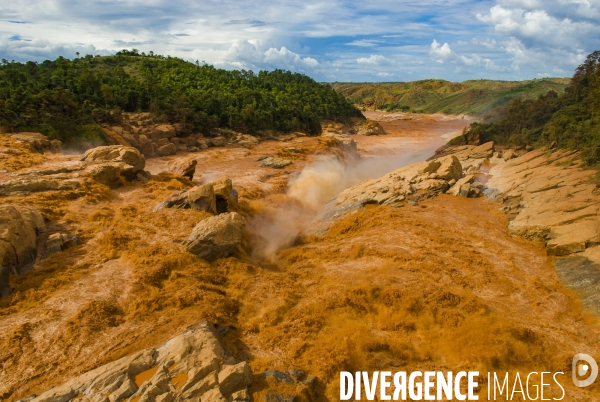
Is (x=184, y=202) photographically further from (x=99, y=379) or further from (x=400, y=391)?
(x=400, y=391)

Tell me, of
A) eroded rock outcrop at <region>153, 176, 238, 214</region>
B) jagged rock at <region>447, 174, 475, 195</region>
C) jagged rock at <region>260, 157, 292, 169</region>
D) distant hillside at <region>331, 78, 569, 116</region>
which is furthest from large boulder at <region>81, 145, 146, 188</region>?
distant hillside at <region>331, 78, 569, 116</region>

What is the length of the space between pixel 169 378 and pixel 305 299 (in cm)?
594

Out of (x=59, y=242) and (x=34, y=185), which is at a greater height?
(x=34, y=185)

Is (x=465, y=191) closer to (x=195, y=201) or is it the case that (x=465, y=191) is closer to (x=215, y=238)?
(x=195, y=201)

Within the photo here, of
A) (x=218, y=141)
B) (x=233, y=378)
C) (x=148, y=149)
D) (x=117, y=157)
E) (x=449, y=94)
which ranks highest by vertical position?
(x=449, y=94)

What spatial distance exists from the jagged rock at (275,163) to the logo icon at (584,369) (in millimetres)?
24707

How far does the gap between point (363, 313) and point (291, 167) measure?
21283 millimetres

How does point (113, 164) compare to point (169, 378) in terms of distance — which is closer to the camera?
point (169, 378)

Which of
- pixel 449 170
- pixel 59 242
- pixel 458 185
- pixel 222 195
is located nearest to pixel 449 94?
pixel 449 170

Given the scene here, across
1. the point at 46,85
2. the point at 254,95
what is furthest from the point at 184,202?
the point at 254,95

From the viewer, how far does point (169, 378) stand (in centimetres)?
844

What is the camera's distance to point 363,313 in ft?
42.2

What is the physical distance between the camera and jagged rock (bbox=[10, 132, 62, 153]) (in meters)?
26.2

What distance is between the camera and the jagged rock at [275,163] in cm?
3266
